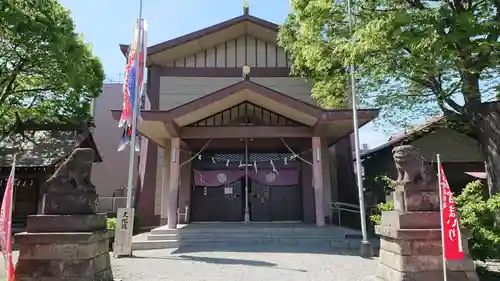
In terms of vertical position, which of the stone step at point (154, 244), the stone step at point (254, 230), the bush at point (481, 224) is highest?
the bush at point (481, 224)

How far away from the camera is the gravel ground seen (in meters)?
7.30

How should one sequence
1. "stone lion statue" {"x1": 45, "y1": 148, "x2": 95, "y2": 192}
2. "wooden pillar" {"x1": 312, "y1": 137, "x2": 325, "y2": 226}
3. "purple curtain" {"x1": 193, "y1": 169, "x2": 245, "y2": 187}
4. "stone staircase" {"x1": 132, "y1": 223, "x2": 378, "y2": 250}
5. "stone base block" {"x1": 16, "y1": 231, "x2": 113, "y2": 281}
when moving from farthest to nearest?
"purple curtain" {"x1": 193, "y1": 169, "x2": 245, "y2": 187} < "wooden pillar" {"x1": 312, "y1": 137, "x2": 325, "y2": 226} < "stone staircase" {"x1": 132, "y1": 223, "x2": 378, "y2": 250} < "stone lion statue" {"x1": 45, "y1": 148, "x2": 95, "y2": 192} < "stone base block" {"x1": 16, "y1": 231, "x2": 113, "y2": 281}

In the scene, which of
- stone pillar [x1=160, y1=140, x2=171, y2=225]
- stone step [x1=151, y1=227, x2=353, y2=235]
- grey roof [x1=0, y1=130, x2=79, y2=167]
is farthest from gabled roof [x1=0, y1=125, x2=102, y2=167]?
stone step [x1=151, y1=227, x2=353, y2=235]

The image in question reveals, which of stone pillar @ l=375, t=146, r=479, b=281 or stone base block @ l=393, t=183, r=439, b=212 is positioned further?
stone base block @ l=393, t=183, r=439, b=212

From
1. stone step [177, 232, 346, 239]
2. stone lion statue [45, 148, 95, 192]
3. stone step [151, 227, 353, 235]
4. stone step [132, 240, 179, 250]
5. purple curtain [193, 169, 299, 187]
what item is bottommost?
stone step [132, 240, 179, 250]

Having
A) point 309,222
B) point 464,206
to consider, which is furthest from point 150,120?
point 464,206

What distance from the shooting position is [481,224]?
7215mm

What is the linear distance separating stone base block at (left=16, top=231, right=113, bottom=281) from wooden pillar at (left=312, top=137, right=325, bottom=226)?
833 cm

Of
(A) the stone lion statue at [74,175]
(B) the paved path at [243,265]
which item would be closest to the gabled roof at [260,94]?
(B) the paved path at [243,265]

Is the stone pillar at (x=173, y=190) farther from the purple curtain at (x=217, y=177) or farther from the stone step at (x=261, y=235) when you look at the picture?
the purple curtain at (x=217, y=177)

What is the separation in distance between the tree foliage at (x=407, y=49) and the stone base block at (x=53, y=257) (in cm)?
750

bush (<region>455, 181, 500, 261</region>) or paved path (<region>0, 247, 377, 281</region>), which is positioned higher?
bush (<region>455, 181, 500, 261</region>)

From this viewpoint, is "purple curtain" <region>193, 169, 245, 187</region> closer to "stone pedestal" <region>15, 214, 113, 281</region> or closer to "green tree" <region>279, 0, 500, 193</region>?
"green tree" <region>279, 0, 500, 193</region>

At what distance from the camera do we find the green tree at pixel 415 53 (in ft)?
28.4
